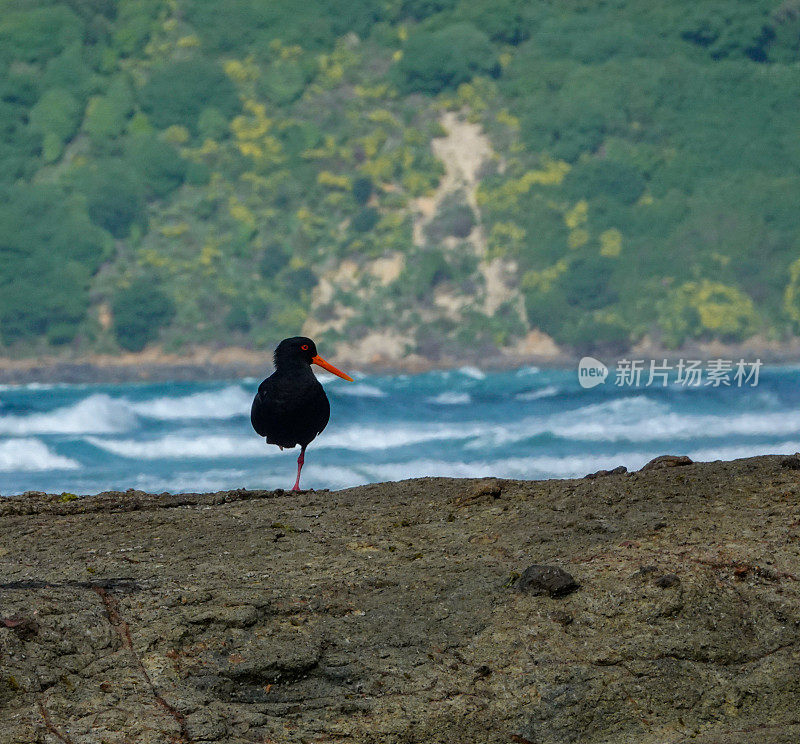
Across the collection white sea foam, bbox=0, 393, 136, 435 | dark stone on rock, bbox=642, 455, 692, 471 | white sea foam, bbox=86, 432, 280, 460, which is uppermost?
white sea foam, bbox=0, 393, 136, 435

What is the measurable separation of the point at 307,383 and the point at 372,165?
112042mm

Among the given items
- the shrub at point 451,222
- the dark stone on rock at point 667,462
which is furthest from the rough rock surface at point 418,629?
the shrub at point 451,222

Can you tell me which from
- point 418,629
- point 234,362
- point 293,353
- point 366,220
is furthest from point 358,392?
point 366,220

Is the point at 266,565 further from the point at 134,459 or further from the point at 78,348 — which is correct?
the point at 78,348

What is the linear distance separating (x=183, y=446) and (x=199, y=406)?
11127 millimetres

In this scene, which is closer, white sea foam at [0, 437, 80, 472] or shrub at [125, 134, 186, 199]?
white sea foam at [0, 437, 80, 472]

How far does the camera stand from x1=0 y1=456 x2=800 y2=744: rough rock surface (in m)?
4.42

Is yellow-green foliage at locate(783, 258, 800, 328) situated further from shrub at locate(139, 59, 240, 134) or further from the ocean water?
shrub at locate(139, 59, 240, 134)

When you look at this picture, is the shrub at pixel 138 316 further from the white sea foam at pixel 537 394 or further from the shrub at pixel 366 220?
the white sea foam at pixel 537 394

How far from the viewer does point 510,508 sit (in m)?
6.67

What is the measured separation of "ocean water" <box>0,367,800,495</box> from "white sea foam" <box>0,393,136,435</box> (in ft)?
0.23

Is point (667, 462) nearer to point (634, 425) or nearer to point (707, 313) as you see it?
point (634, 425)

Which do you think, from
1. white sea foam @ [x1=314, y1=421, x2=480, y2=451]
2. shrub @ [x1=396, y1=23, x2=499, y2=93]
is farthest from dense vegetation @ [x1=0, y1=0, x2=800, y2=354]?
white sea foam @ [x1=314, y1=421, x2=480, y2=451]

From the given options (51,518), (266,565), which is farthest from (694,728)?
(51,518)
